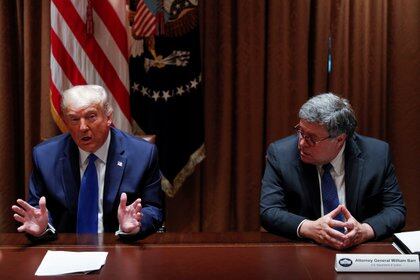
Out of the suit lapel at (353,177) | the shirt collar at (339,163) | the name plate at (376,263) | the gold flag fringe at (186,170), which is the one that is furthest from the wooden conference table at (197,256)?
the gold flag fringe at (186,170)

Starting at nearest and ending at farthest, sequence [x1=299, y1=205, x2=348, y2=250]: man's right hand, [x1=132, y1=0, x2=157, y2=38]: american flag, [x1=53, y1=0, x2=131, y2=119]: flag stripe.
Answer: [x1=299, y1=205, x2=348, y2=250]: man's right hand → [x1=53, y1=0, x2=131, y2=119]: flag stripe → [x1=132, y1=0, x2=157, y2=38]: american flag

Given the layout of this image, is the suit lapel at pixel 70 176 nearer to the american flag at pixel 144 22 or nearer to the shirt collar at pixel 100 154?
the shirt collar at pixel 100 154

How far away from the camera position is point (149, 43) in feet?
11.8

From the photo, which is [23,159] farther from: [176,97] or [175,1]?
[175,1]

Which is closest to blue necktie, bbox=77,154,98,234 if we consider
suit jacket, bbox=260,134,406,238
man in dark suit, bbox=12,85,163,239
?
man in dark suit, bbox=12,85,163,239

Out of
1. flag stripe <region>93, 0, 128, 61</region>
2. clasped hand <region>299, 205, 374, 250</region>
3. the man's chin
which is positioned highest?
flag stripe <region>93, 0, 128, 61</region>

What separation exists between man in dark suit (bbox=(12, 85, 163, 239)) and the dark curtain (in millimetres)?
1182

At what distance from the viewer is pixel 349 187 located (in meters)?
2.51

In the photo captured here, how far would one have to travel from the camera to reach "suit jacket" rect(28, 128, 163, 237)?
255cm

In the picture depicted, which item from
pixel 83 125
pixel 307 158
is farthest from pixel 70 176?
pixel 307 158

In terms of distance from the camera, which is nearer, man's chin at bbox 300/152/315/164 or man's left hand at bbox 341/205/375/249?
man's left hand at bbox 341/205/375/249

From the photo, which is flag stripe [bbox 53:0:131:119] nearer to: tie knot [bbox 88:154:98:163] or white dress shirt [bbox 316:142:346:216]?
tie knot [bbox 88:154:98:163]

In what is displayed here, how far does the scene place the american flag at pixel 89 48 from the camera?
11.0ft

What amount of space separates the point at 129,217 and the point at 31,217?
368 millimetres
